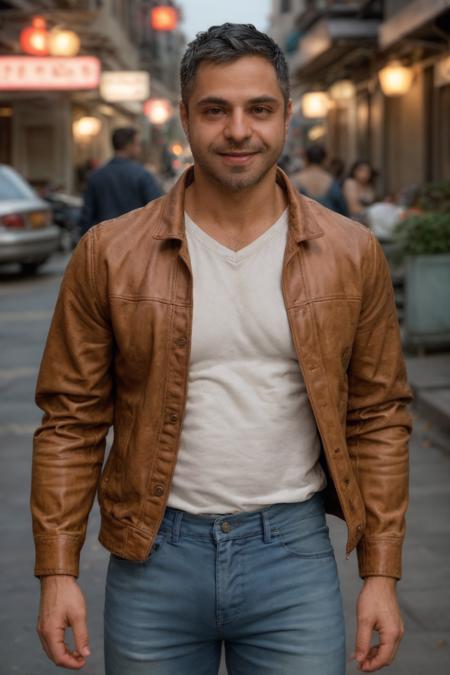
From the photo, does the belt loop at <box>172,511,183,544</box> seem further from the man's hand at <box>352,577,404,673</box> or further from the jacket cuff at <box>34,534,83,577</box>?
the man's hand at <box>352,577,404,673</box>

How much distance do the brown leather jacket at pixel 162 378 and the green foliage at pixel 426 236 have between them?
25.6 feet

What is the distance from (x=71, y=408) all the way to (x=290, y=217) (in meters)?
0.59

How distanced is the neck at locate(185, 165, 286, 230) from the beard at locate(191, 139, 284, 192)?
19mm

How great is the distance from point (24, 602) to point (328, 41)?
1808cm

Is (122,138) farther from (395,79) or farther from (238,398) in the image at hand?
(395,79)

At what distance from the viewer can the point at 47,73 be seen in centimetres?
2711

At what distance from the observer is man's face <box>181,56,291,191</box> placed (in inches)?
92.7

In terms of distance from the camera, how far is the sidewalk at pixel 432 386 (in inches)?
309

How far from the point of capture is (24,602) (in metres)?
4.84

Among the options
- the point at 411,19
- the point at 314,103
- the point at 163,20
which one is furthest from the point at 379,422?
the point at 163,20

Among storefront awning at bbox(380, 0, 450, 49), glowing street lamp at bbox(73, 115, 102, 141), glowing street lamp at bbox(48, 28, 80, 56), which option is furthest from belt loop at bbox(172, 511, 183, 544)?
glowing street lamp at bbox(73, 115, 102, 141)

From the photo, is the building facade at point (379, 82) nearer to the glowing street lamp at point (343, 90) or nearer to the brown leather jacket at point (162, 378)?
the glowing street lamp at point (343, 90)

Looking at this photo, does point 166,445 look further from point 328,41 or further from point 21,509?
point 328,41

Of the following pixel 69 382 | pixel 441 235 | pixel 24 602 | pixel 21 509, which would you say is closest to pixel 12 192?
pixel 441 235
